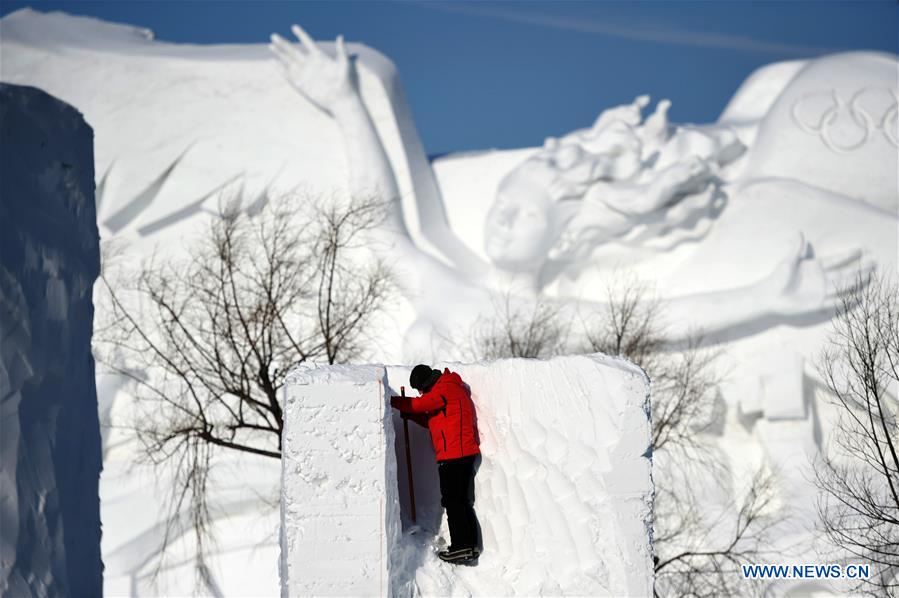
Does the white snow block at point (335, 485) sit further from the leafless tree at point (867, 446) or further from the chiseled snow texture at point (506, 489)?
the leafless tree at point (867, 446)

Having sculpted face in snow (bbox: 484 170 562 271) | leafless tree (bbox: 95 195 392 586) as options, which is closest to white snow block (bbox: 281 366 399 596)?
leafless tree (bbox: 95 195 392 586)

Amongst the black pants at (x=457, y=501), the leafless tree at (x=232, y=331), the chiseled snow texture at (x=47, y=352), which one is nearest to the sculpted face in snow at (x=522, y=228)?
the leafless tree at (x=232, y=331)

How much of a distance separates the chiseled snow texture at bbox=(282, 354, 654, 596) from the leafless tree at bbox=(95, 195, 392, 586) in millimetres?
3541

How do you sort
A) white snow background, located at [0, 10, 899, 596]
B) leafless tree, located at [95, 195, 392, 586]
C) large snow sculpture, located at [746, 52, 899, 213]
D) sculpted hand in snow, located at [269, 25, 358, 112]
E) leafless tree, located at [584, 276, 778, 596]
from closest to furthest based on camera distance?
leafless tree, located at [95, 195, 392, 586] < leafless tree, located at [584, 276, 778, 596] < white snow background, located at [0, 10, 899, 596] < large snow sculpture, located at [746, 52, 899, 213] < sculpted hand in snow, located at [269, 25, 358, 112]

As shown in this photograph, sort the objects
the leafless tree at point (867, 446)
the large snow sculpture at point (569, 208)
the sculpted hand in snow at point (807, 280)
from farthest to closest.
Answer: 1. the large snow sculpture at point (569, 208)
2. the sculpted hand in snow at point (807, 280)
3. the leafless tree at point (867, 446)

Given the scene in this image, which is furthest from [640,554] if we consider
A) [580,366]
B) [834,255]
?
[834,255]

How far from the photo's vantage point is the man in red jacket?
18.3 ft

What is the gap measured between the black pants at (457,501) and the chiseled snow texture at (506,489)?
13 cm

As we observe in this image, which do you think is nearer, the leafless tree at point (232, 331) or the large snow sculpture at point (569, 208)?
the leafless tree at point (232, 331)

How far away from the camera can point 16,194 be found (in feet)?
18.9

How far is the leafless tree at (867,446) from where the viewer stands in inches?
263

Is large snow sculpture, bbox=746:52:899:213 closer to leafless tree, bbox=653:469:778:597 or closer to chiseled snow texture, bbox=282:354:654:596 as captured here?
leafless tree, bbox=653:469:778:597

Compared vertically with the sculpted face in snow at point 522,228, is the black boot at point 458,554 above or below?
below

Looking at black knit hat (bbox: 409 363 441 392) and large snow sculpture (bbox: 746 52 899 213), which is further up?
large snow sculpture (bbox: 746 52 899 213)
